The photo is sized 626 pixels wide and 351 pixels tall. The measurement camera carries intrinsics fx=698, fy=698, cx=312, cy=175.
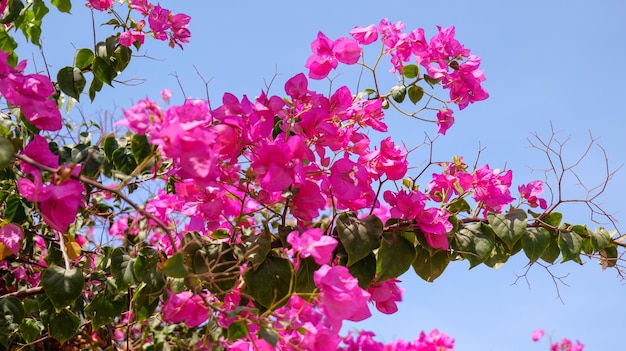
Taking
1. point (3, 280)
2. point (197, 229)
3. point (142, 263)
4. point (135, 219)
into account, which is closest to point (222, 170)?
point (197, 229)

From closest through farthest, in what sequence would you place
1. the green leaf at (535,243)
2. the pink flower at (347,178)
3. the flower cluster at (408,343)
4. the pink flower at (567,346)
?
the pink flower at (347,178), the green leaf at (535,243), the flower cluster at (408,343), the pink flower at (567,346)

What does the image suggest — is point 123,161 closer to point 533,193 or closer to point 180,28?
point 180,28

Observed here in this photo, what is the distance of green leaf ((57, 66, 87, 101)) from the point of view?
1.83 metres

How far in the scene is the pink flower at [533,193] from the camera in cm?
172

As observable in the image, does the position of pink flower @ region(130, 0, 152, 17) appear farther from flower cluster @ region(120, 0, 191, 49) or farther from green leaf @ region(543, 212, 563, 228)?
green leaf @ region(543, 212, 563, 228)

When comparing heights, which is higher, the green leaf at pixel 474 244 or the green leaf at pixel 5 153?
the green leaf at pixel 474 244

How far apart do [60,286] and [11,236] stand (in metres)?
0.18

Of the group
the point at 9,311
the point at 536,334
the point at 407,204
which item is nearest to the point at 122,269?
the point at 9,311

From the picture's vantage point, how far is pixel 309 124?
1471 mm

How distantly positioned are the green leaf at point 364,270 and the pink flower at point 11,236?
2.33ft

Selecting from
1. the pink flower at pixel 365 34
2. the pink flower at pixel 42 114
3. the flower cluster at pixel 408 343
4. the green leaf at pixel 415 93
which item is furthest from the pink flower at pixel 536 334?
the pink flower at pixel 42 114

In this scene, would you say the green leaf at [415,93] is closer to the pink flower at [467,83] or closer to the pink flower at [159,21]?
the pink flower at [467,83]

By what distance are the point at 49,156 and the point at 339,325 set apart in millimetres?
649

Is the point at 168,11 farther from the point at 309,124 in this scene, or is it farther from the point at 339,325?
the point at 339,325
